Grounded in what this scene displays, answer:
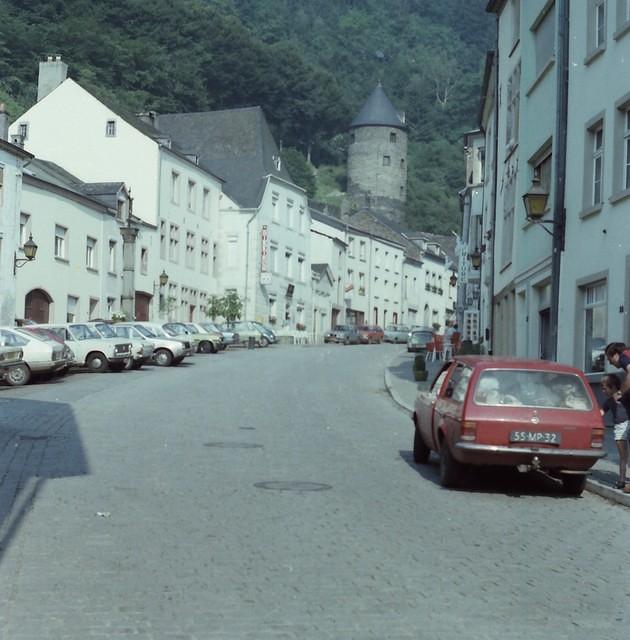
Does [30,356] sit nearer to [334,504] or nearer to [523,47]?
[523,47]

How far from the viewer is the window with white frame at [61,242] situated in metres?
48.4

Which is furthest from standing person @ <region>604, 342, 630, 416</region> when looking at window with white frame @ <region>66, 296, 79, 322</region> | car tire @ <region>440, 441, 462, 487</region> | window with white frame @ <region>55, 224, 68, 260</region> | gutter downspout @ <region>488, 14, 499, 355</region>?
window with white frame @ <region>66, 296, 79, 322</region>

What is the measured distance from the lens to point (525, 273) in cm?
2702

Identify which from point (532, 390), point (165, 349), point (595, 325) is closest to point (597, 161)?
point (595, 325)

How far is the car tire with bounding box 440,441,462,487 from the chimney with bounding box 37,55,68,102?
55.8 metres

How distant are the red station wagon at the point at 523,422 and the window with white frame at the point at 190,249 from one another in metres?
53.2

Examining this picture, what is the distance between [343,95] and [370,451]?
405ft

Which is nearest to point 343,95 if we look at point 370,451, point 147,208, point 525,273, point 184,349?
point 147,208

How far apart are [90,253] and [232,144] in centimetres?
2992

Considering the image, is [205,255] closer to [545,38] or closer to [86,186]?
[86,186]

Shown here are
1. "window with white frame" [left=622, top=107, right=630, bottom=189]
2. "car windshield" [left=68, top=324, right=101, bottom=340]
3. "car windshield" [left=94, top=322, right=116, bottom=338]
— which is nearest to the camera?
"window with white frame" [left=622, top=107, right=630, bottom=189]

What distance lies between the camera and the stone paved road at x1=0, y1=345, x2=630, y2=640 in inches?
254

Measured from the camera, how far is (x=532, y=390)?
12.5 meters

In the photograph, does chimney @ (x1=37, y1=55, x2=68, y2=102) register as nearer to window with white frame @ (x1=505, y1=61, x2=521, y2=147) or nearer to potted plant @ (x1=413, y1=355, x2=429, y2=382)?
window with white frame @ (x1=505, y1=61, x2=521, y2=147)
